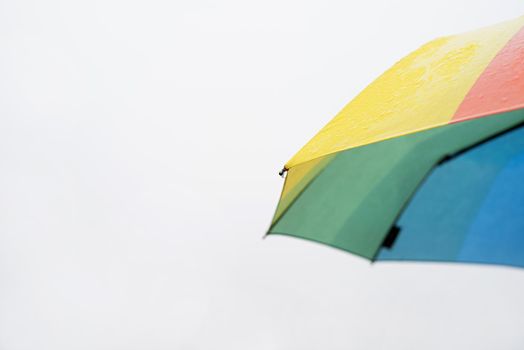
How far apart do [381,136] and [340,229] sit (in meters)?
0.60

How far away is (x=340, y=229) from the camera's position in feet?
7.72

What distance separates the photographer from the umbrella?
2.12m

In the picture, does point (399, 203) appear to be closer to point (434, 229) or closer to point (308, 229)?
point (434, 229)

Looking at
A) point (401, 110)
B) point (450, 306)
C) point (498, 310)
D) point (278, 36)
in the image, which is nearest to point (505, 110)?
point (401, 110)

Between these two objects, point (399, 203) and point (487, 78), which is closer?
point (399, 203)

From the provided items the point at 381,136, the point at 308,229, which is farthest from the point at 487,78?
the point at 308,229

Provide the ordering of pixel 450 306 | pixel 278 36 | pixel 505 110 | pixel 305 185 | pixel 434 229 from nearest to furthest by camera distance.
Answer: pixel 505 110
pixel 434 229
pixel 305 185
pixel 450 306
pixel 278 36

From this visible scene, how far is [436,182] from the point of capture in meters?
2.12

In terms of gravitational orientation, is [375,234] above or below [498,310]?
above

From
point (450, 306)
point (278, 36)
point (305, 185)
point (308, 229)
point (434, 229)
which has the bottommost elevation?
point (450, 306)

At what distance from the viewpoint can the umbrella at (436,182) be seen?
2.12 meters

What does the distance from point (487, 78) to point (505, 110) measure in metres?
0.52

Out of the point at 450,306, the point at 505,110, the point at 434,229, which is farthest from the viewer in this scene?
the point at 450,306

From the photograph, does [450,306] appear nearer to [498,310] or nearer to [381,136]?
[498,310]
